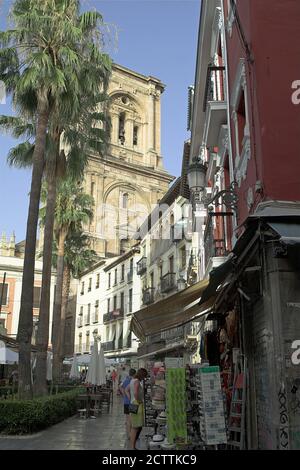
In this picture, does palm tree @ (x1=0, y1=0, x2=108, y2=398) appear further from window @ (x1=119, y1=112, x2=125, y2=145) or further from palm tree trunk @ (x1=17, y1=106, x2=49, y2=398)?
window @ (x1=119, y1=112, x2=125, y2=145)

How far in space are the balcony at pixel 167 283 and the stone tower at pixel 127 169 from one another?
25.1 meters

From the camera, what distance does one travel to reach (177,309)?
10.3 meters

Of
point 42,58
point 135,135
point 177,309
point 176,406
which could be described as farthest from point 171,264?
point 135,135

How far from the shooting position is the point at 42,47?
15945 millimetres

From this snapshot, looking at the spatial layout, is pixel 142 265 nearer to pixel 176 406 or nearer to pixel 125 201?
pixel 125 201

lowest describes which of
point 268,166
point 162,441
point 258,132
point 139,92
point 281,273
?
point 162,441

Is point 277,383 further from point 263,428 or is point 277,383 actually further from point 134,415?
point 134,415

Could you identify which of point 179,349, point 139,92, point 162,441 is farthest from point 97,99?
point 139,92

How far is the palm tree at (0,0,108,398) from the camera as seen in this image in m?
15.2

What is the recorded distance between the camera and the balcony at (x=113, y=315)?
49.8m

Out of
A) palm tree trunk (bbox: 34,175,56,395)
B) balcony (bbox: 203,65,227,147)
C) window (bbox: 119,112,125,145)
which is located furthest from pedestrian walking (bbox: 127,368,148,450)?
window (bbox: 119,112,125,145)

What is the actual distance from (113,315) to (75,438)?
1573 inches

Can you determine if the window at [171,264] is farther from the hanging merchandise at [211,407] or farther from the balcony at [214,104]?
the hanging merchandise at [211,407]

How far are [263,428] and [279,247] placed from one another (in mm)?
2824
